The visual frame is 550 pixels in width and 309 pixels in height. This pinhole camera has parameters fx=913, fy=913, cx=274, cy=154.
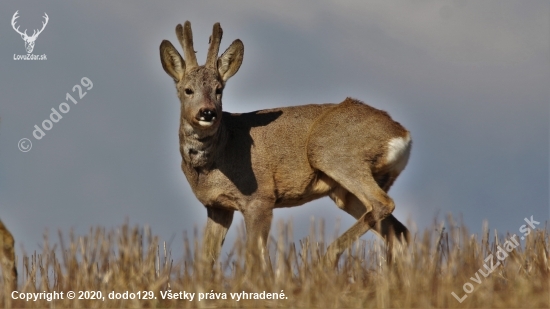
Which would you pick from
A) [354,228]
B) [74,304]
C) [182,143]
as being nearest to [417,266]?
[354,228]

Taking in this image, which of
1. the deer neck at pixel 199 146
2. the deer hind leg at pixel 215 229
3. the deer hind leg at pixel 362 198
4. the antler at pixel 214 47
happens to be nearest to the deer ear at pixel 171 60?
the antler at pixel 214 47

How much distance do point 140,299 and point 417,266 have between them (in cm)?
273

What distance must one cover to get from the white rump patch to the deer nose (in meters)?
2.44

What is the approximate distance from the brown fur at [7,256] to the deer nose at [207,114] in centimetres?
282

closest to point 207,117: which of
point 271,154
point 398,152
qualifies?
point 271,154

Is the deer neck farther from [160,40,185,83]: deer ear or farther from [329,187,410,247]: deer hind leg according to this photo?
[329,187,410,247]: deer hind leg

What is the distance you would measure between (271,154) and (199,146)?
1.00m

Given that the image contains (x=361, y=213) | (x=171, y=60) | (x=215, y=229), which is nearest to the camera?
(x=171, y=60)

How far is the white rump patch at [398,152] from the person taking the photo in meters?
12.1

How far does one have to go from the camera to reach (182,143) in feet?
39.2

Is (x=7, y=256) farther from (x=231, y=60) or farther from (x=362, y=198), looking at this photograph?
(x=362, y=198)

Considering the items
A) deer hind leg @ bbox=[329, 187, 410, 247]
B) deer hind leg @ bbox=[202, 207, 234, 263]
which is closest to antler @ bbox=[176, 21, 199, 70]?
deer hind leg @ bbox=[202, 207, 234, 263]

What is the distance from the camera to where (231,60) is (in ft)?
40.7

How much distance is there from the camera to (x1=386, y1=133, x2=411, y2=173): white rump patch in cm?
1205
